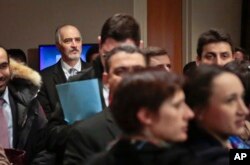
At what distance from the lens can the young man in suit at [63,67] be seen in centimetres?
303

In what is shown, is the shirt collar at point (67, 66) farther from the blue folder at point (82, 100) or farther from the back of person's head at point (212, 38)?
the blue folder at point (82, 100)

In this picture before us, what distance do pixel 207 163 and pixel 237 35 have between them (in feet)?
17.5

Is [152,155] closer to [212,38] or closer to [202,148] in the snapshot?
[202,148]

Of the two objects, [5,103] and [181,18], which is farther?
[181,18]

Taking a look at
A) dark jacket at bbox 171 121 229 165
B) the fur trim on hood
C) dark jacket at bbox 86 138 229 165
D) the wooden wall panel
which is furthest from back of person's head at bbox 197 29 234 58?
the wooden wall panel

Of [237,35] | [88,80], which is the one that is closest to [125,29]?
[88,80]

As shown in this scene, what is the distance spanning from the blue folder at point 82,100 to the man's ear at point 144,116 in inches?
21.5

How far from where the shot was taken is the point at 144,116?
124 centimetres

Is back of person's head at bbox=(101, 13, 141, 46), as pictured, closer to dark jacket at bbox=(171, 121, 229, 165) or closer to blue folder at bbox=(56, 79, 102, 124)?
blue folder at bbox=(56, 79, 102, 124)

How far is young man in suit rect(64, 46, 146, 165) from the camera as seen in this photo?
1.53 meters

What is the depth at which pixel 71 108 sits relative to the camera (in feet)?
5.86

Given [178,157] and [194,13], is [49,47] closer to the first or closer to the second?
[194,13]

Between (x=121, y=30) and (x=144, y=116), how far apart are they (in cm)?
73

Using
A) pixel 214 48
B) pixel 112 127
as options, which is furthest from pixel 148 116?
pixel 214 48
